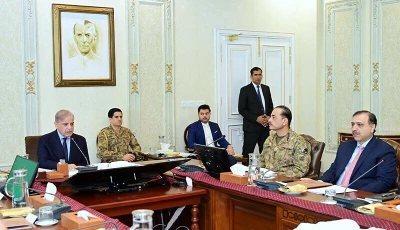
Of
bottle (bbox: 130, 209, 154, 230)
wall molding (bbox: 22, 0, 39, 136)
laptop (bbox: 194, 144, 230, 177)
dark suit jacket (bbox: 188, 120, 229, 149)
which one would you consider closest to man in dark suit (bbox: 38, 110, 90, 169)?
laptop (bbox: 194, 144, 230, 177)

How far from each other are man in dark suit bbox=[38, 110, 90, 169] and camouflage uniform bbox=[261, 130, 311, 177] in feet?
5.22

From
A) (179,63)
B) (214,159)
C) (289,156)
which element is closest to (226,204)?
(214,159)

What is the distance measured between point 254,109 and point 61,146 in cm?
335

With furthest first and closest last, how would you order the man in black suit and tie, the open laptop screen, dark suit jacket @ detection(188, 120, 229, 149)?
the man in black suit and tie
dark suit jacket @ detection(188, 120, 229, 149)
the open laptop screen

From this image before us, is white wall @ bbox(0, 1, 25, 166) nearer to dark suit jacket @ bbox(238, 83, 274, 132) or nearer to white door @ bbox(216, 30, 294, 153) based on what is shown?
white door @ bbox(216, 30, 294, 153)

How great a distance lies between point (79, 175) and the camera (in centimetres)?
346

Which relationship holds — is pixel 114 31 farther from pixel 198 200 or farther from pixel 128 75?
pixel 198 200

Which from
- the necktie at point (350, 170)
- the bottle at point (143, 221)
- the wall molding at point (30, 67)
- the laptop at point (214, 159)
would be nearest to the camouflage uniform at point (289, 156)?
the necktie at point (350, 170)

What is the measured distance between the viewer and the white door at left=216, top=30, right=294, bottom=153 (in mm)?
7539

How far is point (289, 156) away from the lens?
4285 mm

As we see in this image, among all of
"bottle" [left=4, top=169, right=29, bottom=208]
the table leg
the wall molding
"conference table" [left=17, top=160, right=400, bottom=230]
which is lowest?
the table leg

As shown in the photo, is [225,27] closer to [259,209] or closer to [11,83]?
[11,83]

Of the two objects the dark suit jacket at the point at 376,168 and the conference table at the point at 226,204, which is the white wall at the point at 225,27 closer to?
the conference table at the point at 226,204

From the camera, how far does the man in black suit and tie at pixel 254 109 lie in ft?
24.1
